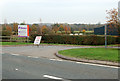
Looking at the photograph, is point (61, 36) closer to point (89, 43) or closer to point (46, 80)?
point (89, 43)

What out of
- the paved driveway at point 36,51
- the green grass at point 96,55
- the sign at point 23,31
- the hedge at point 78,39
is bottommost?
the paved driveway at point 36,51

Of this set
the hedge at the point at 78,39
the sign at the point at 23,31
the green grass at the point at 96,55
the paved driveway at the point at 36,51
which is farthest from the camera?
the sign at the point at 23,31

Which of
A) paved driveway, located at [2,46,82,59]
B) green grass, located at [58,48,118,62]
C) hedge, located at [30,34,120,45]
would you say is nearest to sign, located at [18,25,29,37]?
hedge, located at [30,34,120,45]

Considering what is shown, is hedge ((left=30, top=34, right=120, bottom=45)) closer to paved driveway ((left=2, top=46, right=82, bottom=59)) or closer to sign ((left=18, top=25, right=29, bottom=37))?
sign ((left=18, top=25, right=29, bottom=37))

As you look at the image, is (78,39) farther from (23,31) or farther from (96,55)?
(96,55)

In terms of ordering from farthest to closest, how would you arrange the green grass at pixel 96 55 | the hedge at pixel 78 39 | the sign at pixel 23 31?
the sign at pixel 23 31
the hedge at pixel 78 39
the green grass at pixel 96 55

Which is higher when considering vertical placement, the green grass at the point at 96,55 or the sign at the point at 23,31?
the sign at the point at 23,31

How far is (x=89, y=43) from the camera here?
24.3 meters

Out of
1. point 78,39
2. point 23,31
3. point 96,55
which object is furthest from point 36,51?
point 23,31

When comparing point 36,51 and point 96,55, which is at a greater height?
point 96,55

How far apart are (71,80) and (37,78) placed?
1282 mm

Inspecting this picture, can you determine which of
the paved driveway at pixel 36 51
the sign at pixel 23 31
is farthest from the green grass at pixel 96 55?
the sign at pixel 23 31

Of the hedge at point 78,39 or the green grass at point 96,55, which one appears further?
the hedge at point 78,39

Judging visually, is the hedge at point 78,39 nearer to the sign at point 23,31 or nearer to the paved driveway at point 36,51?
the sign at point 23,31
